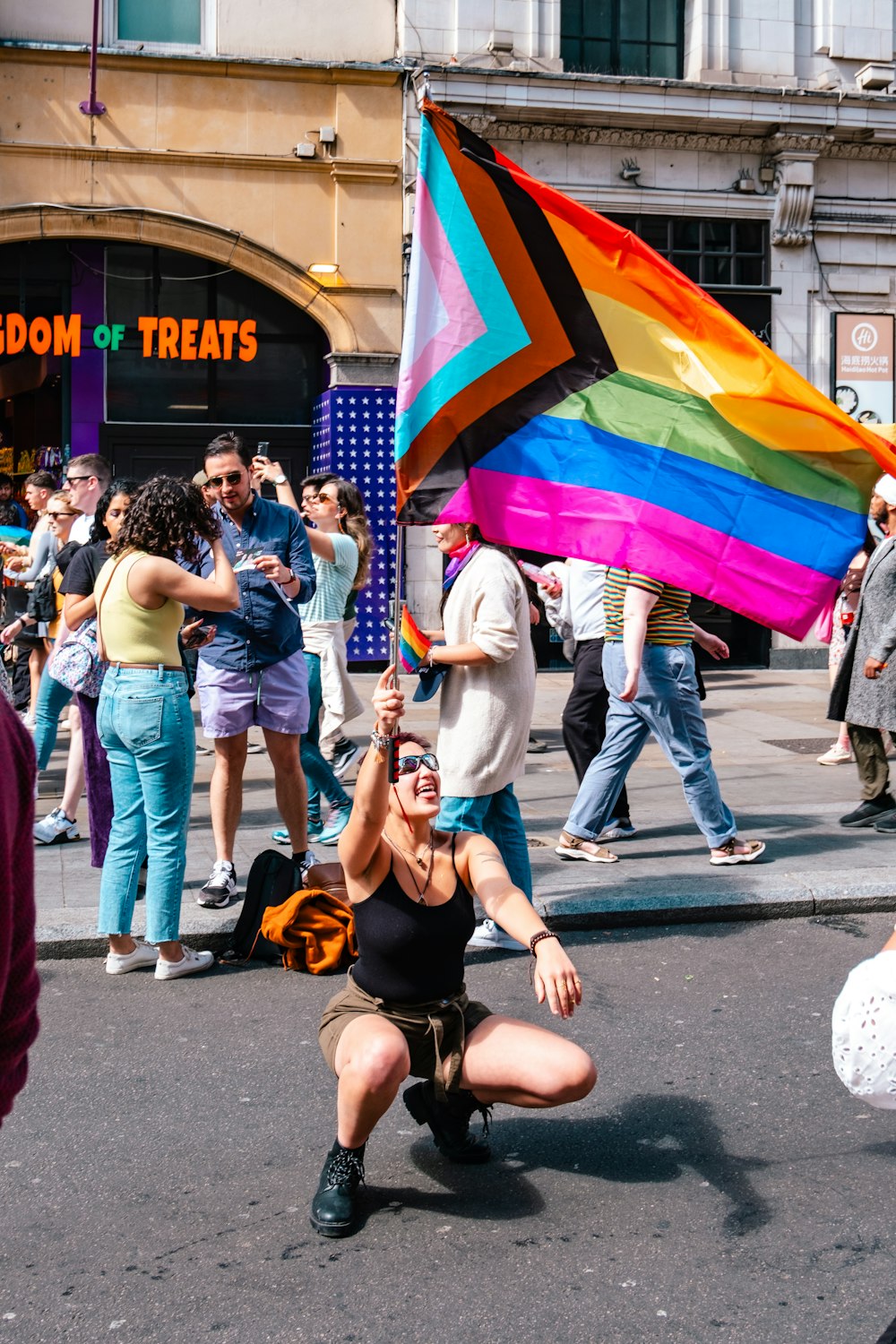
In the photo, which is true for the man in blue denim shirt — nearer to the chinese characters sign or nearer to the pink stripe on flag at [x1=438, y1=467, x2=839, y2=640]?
the pink stripe on flag at [x1=438, y1=467, x2=839, y2=640]

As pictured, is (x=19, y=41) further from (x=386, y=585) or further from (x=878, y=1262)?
(x=878, y=1262)

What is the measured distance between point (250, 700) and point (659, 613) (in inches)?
82.1

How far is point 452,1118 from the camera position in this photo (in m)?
4.00

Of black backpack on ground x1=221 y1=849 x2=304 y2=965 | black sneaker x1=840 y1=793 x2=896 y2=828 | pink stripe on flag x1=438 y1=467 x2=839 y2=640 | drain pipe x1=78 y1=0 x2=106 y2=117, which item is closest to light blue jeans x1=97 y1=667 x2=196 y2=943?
black backpack on ground x1=221 y1=849 x2=304 y2=965

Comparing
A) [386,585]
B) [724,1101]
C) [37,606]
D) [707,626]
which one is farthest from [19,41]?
[724,1101]

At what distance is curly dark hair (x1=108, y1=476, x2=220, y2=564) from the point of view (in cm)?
575

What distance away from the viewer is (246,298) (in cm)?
1656

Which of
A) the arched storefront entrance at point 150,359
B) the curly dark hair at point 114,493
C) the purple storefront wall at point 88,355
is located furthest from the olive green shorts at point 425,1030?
the arched storefront entrance at point 150,359

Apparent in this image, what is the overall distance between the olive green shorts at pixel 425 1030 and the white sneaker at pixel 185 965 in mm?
1952

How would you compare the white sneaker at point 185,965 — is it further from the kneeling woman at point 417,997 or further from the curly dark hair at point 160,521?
the kneeling woman at point 417,997

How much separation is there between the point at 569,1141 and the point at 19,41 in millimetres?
14310

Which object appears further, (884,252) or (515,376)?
(884,252)

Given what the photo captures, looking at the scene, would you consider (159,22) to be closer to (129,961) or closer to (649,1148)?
(129,961)

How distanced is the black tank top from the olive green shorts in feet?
0.09
